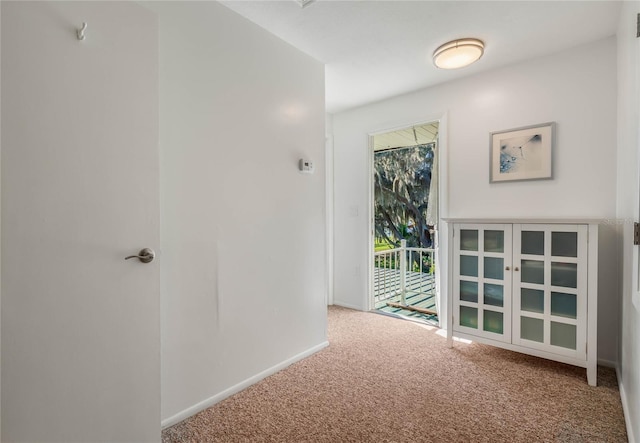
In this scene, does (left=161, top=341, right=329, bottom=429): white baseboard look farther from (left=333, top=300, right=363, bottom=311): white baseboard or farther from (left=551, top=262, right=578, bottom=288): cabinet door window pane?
(left=551, top=262, right=578, bottom=288): cabinet door window pane

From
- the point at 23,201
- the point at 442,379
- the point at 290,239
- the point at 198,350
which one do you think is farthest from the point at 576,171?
the point at 23,201

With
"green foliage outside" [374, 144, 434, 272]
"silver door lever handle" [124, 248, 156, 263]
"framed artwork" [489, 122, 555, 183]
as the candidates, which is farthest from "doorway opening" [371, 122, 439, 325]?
"silver door lever handle" [124, 248, 156, 263]

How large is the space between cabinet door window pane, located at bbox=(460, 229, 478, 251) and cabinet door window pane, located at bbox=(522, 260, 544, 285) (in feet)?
1.11

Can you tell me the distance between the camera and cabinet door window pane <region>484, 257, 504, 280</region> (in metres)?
2.30

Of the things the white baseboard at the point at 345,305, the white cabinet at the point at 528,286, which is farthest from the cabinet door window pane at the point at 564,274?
the white baseboard at the point at 345,305

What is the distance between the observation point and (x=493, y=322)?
7.67 feet

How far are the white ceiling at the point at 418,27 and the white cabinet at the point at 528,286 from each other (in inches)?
51.1

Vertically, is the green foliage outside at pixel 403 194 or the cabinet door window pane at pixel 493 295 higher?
the green foliage outside at pixel 403 194

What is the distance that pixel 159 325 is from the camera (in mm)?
1485

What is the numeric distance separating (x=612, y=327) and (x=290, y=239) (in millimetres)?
2374

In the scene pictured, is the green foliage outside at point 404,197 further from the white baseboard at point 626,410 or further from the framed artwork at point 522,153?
the white baseboard at point 626,410

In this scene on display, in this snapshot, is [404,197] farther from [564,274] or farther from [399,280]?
[564,274]

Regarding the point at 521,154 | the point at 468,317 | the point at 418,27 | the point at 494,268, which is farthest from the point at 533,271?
the point at 418,27

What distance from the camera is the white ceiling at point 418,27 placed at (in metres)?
1.89
